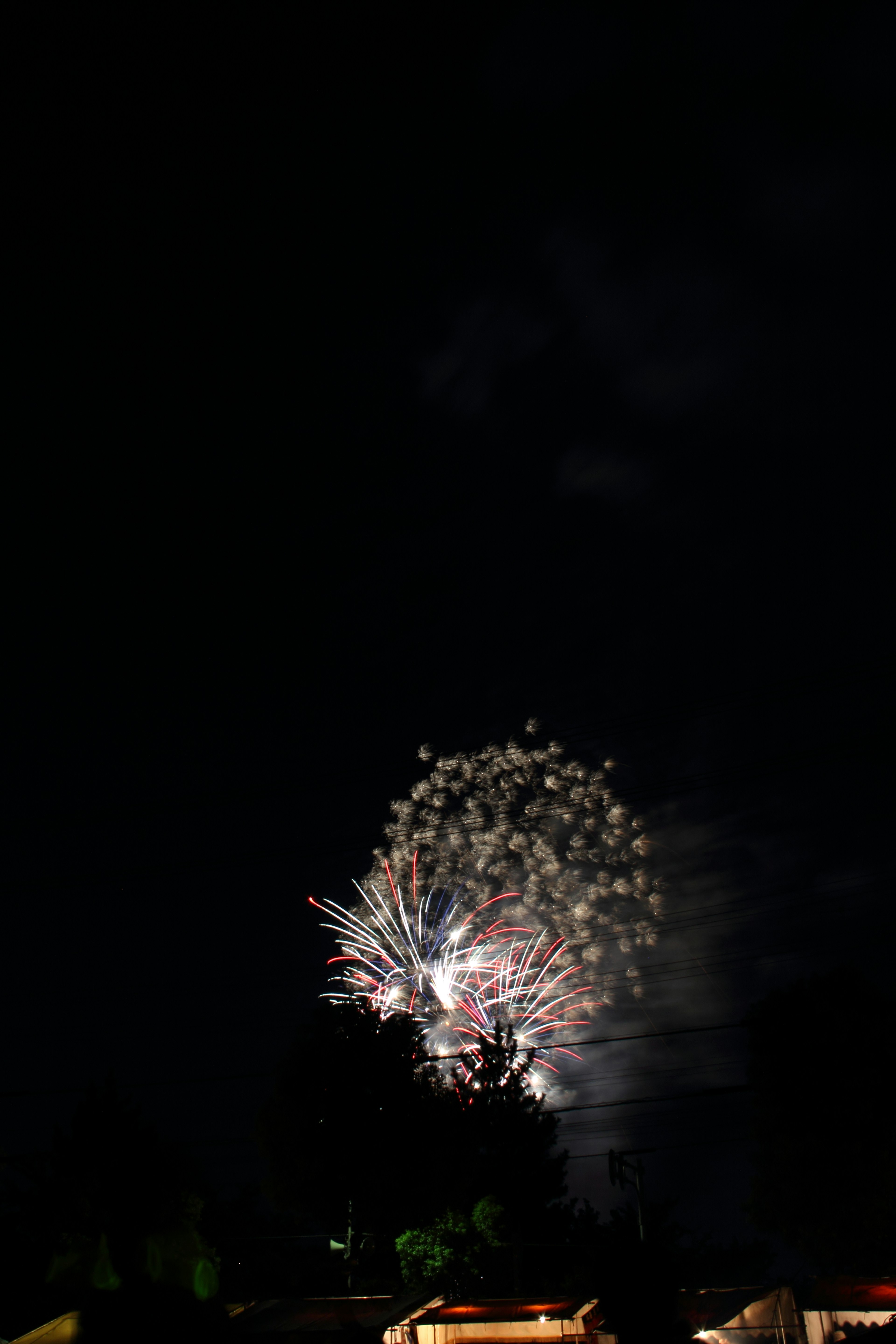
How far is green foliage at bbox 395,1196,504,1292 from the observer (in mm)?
28000

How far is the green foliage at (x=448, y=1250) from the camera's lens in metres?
28.0

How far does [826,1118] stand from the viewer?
2283 centimetres

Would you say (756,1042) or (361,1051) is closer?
(756,1042)

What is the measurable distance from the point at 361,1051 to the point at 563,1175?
101 ft

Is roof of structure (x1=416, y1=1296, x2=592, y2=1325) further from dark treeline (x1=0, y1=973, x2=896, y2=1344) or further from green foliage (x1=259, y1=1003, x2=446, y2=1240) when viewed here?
green foliage (x1=259, y1=1003, x2=446, y2=1240)

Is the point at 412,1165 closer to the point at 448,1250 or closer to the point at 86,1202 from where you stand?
the point at 448,1250

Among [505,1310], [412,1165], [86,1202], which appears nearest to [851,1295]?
[505,1310]

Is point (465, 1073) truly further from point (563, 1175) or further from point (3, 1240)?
point (563, 1175)

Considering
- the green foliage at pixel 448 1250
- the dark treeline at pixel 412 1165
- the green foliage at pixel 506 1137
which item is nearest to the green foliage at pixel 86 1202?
the dark treeline at pixel 412 1165

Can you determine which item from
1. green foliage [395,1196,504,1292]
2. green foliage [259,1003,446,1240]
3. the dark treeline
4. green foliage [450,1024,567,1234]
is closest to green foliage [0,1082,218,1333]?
the dark treeline

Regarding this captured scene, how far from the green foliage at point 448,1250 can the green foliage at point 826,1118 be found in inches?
384

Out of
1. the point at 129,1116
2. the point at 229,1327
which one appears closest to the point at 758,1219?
the point at 129,1116

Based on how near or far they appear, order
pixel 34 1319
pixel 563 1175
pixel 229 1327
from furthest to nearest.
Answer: pixel 563 1175 < pixel 34 1319 < pixel 229 1327

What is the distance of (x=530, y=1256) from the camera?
146 ft
